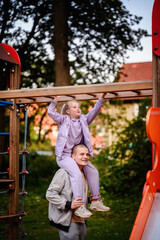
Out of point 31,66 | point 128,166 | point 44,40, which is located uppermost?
point 44,40

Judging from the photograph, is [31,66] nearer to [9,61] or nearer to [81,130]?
[9,61]

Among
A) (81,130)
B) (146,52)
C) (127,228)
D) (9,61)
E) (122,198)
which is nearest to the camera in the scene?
(81,130)

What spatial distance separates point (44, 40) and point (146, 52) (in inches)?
132

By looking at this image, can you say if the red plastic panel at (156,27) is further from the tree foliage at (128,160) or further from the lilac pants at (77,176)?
the tree foliage at (128,160)

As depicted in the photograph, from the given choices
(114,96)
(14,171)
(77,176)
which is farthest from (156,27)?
(14,171)

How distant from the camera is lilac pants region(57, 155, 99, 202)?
11.9 feet

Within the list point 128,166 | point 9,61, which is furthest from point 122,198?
point 9,61

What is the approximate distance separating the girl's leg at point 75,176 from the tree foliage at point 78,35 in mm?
6807

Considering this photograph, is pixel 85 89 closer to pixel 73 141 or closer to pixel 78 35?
pixel 73 141

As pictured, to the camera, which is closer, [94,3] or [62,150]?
[62,150]

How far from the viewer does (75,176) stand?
364cm

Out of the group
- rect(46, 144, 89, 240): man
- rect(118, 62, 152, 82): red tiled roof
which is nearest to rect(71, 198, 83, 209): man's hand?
rect(46, 144, 89, 240): man

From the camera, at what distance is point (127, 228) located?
7.04m

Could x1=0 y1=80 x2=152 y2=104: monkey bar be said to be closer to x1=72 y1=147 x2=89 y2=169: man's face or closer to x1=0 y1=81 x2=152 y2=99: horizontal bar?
x1=0 y1=81 x2=152 y2=99: horizontal bar
